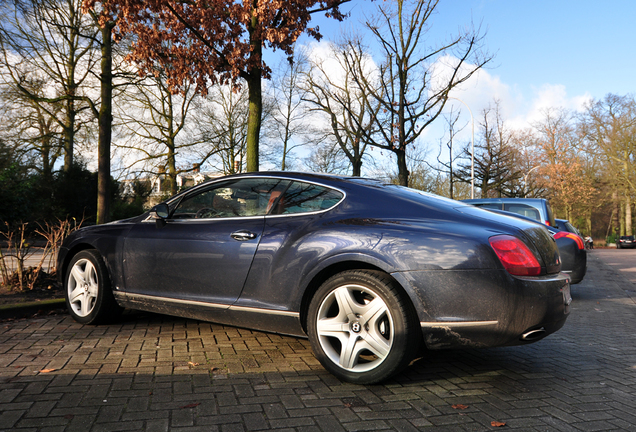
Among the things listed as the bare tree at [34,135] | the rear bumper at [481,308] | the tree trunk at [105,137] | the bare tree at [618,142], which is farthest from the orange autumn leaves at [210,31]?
the bare tree at [618,142]

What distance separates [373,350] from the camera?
3.25 m

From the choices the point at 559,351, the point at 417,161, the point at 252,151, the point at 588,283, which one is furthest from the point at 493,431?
the point at 417,161

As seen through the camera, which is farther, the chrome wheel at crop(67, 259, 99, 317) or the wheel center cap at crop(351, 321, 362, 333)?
the chrome wheel at crop(67, 259, 99, 317)

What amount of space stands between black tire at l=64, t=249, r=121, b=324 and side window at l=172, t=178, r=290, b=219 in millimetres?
1019

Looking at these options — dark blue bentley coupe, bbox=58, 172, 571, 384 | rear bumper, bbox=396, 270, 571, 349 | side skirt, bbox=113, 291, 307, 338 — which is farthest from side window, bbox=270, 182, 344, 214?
rear bumper, bbox=396, 270, 571, 349

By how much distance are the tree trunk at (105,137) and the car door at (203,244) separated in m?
7.52

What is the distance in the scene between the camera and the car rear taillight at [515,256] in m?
3.04

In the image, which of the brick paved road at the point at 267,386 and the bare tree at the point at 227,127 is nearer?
the brick paved road at the point at 267,386

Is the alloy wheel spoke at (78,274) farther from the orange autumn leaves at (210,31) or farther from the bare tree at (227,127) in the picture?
the bare tree at (227,127)

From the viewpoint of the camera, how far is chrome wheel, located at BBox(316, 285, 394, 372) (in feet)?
10.7

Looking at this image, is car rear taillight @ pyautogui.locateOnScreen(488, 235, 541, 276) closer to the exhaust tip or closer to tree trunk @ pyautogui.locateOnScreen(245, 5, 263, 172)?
the exhaust tip

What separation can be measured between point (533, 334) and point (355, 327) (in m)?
1.13

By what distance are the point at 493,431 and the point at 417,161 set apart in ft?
112

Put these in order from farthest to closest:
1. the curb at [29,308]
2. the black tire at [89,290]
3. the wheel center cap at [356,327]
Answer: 1. the curb at [29,308]
2. the black tire at [89,290]
3. the wheel center cap at [356,327]
